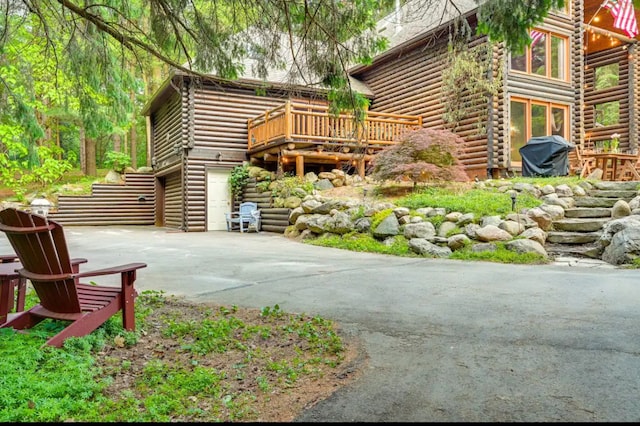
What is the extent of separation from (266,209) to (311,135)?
2.56 meters

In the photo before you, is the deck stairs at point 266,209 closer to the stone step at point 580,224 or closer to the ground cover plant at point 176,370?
Result: the stone step at point 580,224

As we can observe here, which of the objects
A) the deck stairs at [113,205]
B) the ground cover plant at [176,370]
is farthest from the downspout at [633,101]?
the deck stairs at [113,205]

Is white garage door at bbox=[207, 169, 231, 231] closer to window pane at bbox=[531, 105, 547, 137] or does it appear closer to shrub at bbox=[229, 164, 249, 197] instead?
shrub at bbox=[229, 164, 249, 197]

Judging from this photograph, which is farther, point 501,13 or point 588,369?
point 501,13

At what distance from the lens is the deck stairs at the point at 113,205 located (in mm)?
17266

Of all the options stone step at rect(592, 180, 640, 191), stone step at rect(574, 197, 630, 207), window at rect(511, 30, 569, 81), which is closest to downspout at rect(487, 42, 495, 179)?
window at rect(511, 30, 569, 81)

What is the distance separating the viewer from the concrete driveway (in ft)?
6.41

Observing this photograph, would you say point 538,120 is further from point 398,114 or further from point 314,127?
point 314,127

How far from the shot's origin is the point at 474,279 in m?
4.97

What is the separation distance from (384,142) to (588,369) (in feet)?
36.8

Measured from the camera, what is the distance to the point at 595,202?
838 cm

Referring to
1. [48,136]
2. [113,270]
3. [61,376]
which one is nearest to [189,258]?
[113,270]

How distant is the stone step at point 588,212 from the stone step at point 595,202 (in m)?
0.28

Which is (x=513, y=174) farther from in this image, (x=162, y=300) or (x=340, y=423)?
(x=340, y=423)
